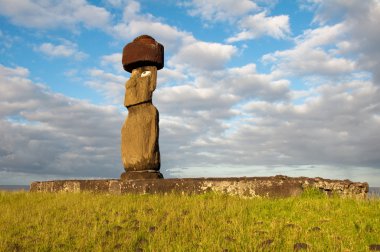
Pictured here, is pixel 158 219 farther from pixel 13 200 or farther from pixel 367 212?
pixel 13 200

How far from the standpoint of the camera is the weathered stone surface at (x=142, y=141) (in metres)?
11.7

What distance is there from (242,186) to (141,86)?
494cm

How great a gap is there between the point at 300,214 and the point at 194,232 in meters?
2.10

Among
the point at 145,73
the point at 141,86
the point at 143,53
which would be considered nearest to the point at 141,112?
the point at 141,86

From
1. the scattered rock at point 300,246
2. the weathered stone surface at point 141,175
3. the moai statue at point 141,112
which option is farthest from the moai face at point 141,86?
the scattered rock at point 300,246

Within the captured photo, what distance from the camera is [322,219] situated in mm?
6035

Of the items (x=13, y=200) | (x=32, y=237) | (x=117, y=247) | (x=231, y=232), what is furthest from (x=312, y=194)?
(x=13, y=200)

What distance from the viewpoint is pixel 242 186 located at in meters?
9.03

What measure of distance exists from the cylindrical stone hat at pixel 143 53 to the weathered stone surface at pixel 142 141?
1.42 metres

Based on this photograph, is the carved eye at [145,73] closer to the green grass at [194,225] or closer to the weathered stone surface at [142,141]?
the weathered stone surface at [142,141]

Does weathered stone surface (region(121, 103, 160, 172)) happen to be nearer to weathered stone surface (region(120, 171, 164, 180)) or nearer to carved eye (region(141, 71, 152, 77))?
weathered stone surface (region(120, 171, 164, 180))

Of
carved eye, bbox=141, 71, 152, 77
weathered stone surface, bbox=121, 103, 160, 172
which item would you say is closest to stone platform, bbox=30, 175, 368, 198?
weathered stone surface, bbox=121, 103, 160, 172

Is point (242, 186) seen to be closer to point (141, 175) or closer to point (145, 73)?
point (141, 175)

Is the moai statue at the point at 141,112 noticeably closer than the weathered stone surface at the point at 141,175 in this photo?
No
